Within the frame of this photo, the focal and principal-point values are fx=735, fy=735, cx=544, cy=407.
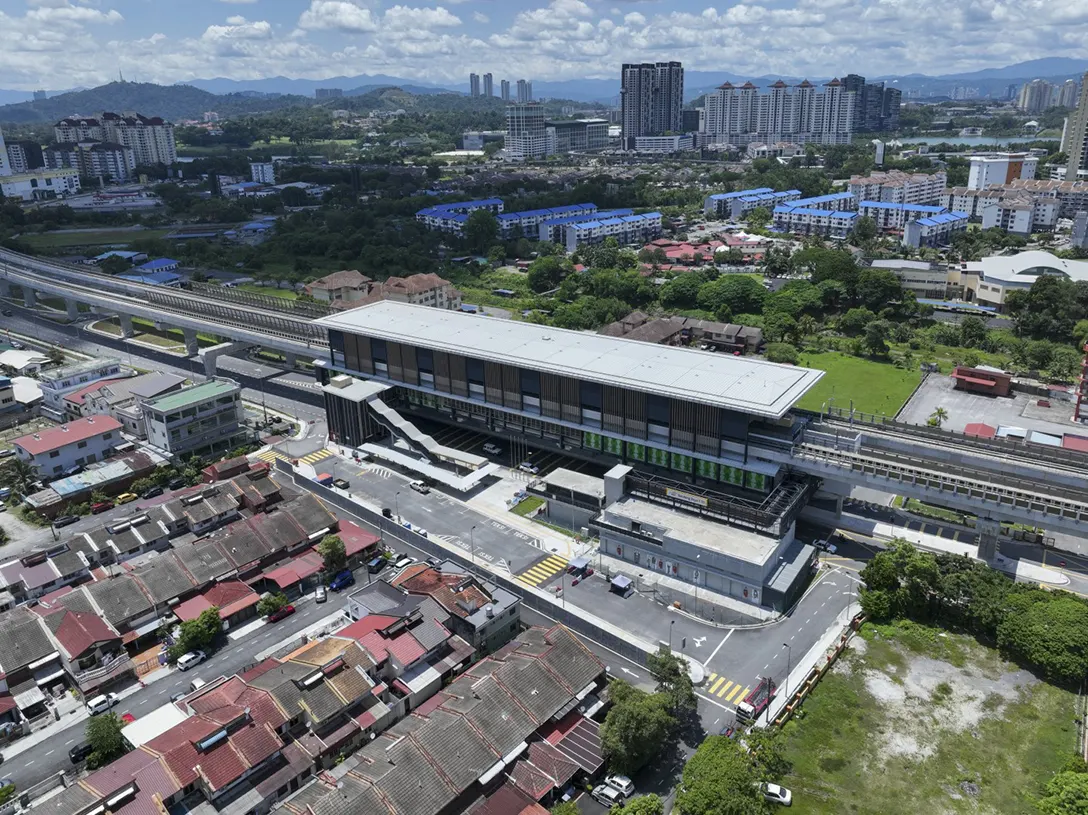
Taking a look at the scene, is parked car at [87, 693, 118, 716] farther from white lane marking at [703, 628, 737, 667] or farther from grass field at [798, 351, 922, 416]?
grass field at [798, 351, 922, 416]

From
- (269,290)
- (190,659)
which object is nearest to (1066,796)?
(190,659)

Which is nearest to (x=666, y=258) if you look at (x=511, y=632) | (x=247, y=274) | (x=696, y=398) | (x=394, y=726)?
(x=247, y=274)

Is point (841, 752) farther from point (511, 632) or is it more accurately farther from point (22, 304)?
point (22, 304)

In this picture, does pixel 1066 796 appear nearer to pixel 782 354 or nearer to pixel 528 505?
pixel 528 505

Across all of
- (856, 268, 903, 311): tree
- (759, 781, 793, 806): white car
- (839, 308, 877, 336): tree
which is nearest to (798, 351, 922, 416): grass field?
(839, 308, 877, 336): tree

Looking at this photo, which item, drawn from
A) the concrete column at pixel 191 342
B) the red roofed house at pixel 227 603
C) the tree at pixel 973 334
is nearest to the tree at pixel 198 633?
the red roofed house at pixel 227 603

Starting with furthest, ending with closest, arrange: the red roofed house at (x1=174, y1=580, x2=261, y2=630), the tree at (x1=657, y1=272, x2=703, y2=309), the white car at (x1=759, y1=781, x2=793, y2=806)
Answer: the tree at (x1=657, y1=272, x2=703, y2=309) → the red roofed house at (x1=174, y1=580, x2=261, y2=630) → the white car at (x1=759, y1=781, x2=793, y2=806)

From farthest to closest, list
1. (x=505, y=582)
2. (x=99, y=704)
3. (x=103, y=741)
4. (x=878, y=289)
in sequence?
(x=878, y=289) < (x=505, y=582) < (x=99, y=704) < (x=103, y=741)
